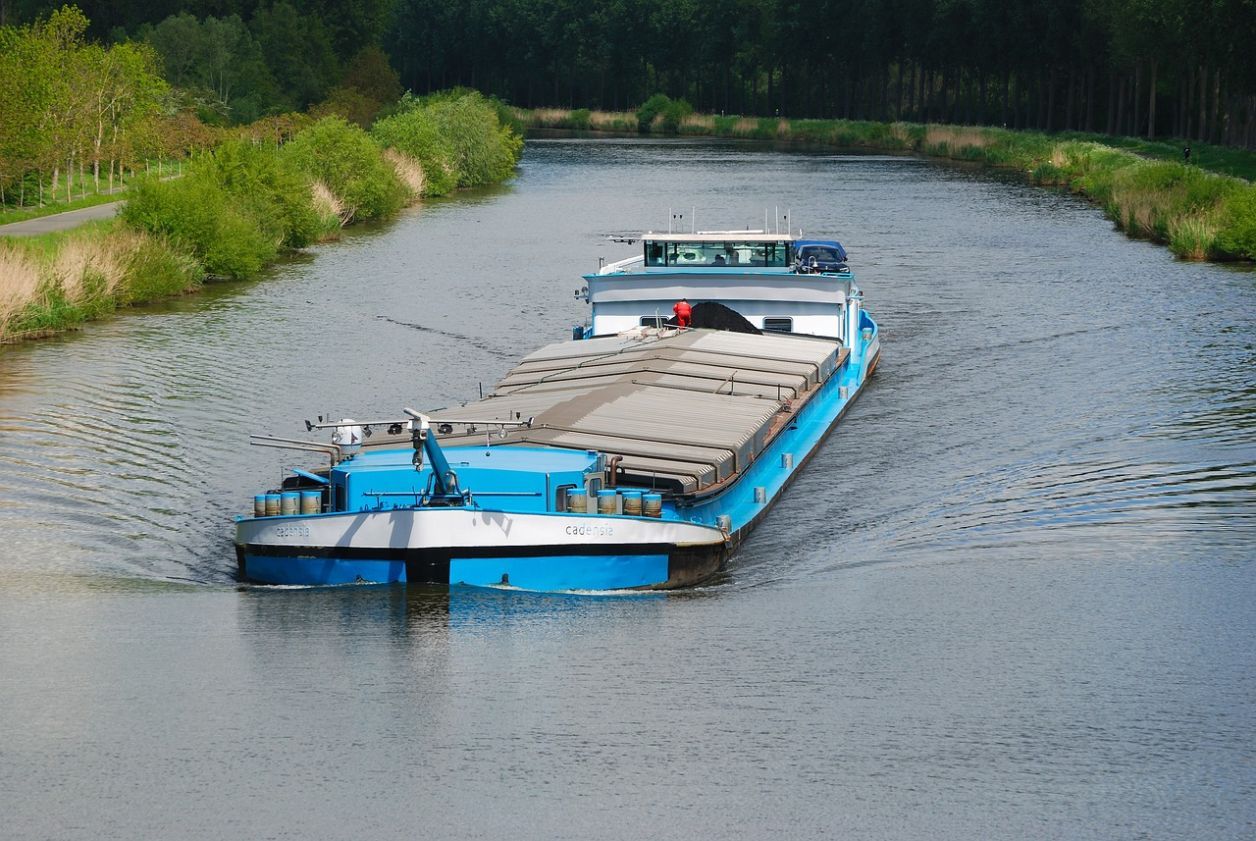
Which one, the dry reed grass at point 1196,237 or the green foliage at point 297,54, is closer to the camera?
the dry reed grass at point 1196,237

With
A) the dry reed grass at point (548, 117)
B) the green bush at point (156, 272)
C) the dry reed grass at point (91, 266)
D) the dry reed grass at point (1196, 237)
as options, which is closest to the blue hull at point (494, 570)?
the dry reed grass at point (91, 266)

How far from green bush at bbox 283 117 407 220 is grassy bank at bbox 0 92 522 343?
0.19ft

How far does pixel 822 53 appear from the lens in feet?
554

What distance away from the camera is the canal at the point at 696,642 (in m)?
16.5

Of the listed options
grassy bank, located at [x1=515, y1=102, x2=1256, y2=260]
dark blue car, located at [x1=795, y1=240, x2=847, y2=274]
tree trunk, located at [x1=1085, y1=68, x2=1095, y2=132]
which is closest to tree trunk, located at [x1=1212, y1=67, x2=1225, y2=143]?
grassy bank, located at [x1=515, y1=102, x2=1256, y2=260]

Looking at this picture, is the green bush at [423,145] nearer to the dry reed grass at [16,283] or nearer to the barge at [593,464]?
the dry reed grass at [16,283]

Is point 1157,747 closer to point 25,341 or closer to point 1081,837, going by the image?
point 1081,837

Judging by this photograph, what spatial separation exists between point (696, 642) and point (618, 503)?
2.32 metres

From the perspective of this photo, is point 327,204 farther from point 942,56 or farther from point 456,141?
point 942,56

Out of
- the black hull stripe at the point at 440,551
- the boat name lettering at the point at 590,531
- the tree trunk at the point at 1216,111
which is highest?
the tree trunk at the point at 1216,111

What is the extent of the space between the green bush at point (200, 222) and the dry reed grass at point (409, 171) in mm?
27051

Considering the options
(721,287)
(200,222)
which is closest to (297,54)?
(200,222)

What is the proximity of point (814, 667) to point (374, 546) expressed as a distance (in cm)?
534

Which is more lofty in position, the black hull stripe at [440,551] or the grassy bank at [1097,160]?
the grassy bank at [1097,160]
